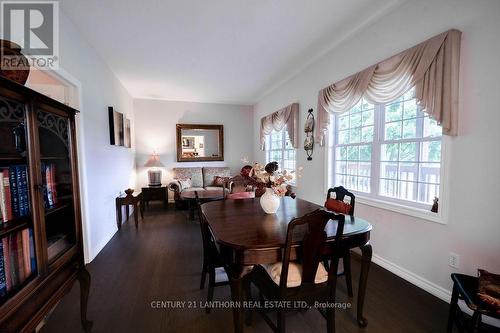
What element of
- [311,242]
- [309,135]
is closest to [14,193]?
[311,242]

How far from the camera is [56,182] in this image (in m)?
1.38

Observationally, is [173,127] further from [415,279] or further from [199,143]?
[415,279]

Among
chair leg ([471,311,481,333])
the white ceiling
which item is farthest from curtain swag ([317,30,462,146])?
chair leg ([471,311,481,333])

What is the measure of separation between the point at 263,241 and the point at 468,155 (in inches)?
68.2

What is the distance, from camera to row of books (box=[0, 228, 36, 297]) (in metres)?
1.00

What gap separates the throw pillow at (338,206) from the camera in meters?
1.89

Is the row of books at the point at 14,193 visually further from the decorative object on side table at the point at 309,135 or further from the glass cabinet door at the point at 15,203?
the decorative object on side table at the point at 309,135

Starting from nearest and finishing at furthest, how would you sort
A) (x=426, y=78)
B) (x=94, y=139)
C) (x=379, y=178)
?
(x=426, y=78)
(x=379, y=178)
(x=94, y=139)

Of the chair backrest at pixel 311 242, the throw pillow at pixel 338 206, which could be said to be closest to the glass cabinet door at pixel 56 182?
the chair backrest at pixel 311 242

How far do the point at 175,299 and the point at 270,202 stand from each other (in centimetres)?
120

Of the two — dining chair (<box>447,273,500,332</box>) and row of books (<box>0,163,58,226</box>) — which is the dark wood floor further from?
row of books (<box>0,163,58,226</box>)

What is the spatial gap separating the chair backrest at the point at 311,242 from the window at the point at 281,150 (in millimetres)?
2948

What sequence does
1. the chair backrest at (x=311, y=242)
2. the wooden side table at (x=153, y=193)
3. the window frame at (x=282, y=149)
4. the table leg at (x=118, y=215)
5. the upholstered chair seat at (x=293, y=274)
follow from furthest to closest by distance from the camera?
the wooden side table at (x=153, y=193), the window frame at (x=282, y=149), the table leg at (x=118, y=215), the upholstered chair seat at (x=293, y=274), the chair backrest at (x=311, y=242)

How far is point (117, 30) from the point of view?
2504mm
